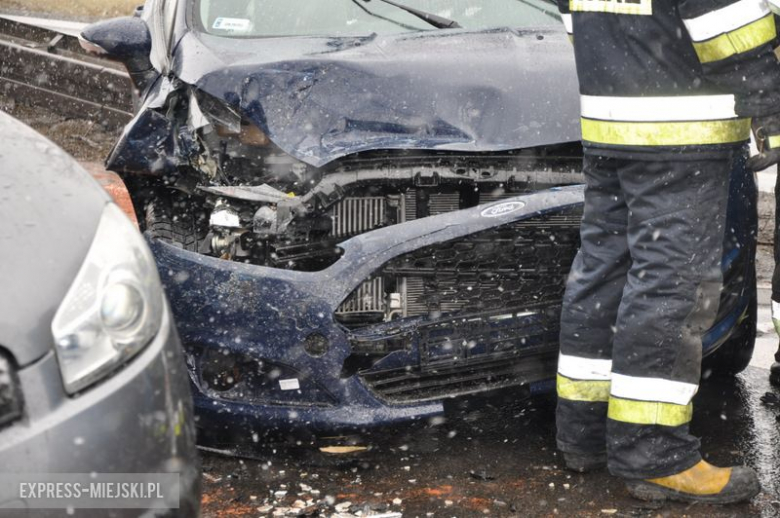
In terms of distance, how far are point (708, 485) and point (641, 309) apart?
525mm

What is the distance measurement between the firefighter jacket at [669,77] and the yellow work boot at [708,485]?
2.90 ft

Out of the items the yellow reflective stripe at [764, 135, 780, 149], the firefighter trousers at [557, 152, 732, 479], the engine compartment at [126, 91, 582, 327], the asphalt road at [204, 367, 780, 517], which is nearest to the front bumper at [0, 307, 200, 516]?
the asphalt road at [204, 367, 780, 517]

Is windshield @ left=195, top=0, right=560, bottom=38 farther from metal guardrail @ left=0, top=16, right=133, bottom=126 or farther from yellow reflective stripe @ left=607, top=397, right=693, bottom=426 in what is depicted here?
metal guardrail @ left=0, top=16, right=133, bottom=126

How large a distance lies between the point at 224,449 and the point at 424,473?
648 mm

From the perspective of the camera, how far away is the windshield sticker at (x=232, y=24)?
427 cm

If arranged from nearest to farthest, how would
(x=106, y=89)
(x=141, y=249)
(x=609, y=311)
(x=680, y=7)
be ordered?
(x=141, y=249), (x=680, y=7), (x=609, y=311), (x=106, y=89)

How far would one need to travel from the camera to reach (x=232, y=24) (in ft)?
14.1

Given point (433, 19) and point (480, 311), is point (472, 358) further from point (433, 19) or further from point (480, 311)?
point (433, 19)

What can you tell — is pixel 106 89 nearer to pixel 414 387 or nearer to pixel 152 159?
pixel 152 159

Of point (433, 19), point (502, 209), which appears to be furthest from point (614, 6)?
point (433, 19)

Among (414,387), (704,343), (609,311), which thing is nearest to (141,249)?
(414,387)

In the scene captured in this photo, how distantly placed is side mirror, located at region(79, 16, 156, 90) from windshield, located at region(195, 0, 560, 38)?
0.84ft

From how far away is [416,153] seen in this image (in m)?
3.61

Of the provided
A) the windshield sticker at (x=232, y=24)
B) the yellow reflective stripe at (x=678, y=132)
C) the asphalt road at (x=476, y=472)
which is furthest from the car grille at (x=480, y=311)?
the windshield sticker at (x=232, y=24)
